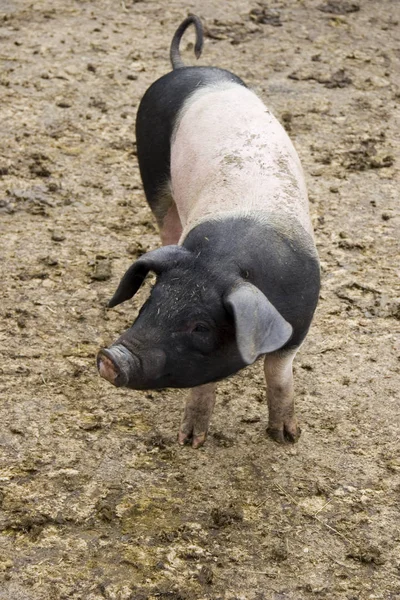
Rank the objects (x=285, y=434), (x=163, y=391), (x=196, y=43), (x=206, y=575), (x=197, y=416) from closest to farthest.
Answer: (x=206, y=575) < (x=197, y=416) < (x=285, y=434) < (x=163, y=391) < (x=196, y=43)

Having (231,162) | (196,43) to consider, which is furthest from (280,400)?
(196,43)

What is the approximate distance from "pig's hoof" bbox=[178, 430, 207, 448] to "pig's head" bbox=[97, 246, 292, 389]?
0.66 metres

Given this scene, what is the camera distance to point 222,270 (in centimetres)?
314

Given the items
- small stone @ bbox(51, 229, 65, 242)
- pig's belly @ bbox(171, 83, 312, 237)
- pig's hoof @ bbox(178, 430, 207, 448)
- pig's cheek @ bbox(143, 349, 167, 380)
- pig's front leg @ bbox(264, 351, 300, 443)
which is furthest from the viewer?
small stone @ bbox(51, 229, 65, 242)

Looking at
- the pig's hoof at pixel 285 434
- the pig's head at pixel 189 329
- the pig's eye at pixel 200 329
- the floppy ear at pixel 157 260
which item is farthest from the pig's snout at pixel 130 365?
the pig's hoof at pixel 285 434

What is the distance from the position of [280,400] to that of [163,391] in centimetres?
58

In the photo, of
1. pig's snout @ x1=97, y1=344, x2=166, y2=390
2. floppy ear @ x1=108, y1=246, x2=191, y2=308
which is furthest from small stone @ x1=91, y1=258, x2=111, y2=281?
pig's snout @ x1=97, y1=344, x2=166, y2=390

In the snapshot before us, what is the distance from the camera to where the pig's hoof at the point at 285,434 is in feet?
12.7

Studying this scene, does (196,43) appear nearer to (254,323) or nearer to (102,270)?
(102,270)

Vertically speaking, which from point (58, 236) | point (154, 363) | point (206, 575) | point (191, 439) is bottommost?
point (58, 236)

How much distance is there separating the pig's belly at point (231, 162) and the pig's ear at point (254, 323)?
1.54ft

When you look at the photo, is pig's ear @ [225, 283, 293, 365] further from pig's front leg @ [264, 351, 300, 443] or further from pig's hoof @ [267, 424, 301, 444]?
pig's hoof @ [267, 424, 301, 444]

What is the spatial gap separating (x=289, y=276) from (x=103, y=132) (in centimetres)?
332

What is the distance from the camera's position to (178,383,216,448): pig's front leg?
3789 millimetres
